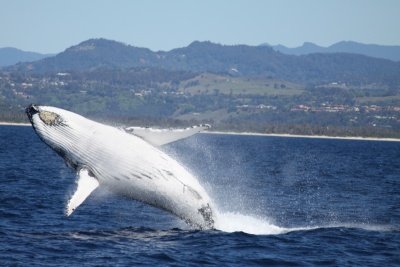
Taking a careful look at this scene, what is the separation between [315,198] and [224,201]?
559 cm

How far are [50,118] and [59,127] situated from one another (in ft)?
1.01

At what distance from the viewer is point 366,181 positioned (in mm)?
50969

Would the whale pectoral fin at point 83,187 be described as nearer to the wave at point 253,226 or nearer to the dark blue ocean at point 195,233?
the dark blue ocean at point 195,233

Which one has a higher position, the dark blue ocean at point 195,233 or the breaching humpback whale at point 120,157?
the breaching humpback whale at point 120,157

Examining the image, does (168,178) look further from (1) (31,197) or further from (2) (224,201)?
(2) (224,201)

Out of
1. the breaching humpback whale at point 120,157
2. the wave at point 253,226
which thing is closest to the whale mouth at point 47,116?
the breaching humpback whale at point 120,157

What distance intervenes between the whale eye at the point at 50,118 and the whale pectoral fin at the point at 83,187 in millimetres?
1362

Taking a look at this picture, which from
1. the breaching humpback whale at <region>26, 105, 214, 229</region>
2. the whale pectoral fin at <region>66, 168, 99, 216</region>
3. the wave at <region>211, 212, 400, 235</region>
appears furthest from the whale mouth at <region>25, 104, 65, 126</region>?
the wave at <region>211, 212, 400, 235</region>

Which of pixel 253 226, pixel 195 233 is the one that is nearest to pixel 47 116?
pixel 195 233

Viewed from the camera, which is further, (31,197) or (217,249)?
(31,197)

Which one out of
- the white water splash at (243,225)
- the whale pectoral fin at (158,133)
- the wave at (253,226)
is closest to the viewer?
the whale pectoral fin at (158,133)

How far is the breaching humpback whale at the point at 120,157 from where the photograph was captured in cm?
1838

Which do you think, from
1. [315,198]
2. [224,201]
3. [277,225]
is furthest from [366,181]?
[277,225]

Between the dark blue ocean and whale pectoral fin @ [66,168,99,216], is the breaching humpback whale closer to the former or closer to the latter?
whale pectoral fin @ [66,168,99,216]
